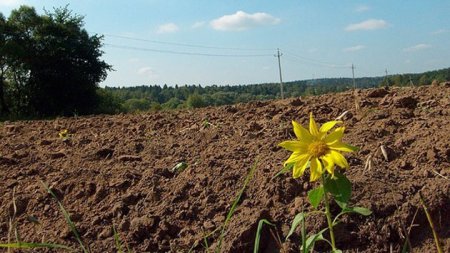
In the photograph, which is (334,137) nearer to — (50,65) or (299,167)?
(299,167)

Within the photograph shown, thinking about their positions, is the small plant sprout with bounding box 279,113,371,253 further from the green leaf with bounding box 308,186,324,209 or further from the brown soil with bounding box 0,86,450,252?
the brown soil with bounding box 0,86,450,252

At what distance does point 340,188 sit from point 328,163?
0.34 ft

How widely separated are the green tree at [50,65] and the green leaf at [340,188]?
956 inches

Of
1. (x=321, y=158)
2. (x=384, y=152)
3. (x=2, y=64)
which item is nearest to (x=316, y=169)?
(x=321, y=158)

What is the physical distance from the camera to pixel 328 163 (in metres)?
1.34

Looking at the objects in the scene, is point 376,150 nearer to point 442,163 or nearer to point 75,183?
point 442,163

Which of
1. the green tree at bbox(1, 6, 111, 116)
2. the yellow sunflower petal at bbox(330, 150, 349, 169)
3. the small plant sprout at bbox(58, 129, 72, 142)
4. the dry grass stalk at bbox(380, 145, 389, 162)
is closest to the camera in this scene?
the yellow sunflower petal at bbox(330, 150, 349, 169)

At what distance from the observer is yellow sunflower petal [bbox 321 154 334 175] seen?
1313 mm

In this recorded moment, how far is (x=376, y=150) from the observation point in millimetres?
2494

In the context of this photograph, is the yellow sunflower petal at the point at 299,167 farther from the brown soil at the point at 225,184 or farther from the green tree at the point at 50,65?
the green tree at the point at 50,65

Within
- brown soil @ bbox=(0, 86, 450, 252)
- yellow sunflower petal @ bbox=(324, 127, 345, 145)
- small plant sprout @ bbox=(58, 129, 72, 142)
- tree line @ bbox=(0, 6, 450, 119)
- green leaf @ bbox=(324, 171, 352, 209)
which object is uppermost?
tree line @ bbox=(0, 6, 450, 119)

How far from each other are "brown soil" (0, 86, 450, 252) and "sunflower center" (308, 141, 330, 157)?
0.36 meters

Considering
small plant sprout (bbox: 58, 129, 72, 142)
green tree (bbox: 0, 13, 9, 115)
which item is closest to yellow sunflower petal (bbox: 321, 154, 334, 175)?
small plant sprout (bbox: 58, 129, 72, 142)

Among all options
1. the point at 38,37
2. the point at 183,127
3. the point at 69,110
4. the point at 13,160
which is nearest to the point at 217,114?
the point at 183,127
